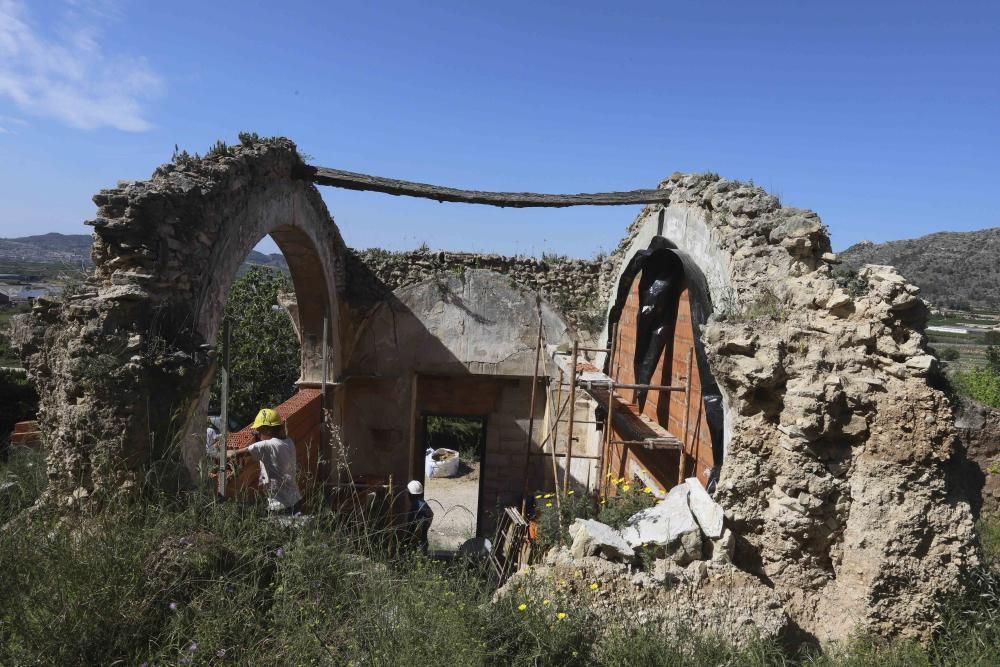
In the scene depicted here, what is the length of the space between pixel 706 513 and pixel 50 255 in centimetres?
518

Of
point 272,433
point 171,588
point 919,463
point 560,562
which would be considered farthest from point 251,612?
point 919,463

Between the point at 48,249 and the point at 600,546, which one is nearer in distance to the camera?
the point at 600,546

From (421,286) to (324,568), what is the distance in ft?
22.2

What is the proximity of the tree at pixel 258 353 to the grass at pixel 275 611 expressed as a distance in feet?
28.4

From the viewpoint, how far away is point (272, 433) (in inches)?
179

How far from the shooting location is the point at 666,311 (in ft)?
20.7

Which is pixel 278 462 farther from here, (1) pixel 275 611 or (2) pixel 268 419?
(1) pixel 275 611

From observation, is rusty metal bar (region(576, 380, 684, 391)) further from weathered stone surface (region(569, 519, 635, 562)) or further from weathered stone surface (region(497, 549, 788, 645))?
weathered stone surface (region(497, 549, 788, 645))

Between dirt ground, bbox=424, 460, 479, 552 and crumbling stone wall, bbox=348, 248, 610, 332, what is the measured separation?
3331mm

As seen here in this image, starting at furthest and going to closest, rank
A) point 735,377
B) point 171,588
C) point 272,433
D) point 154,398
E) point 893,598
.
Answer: point 272,433 → point 735,377 → point 154,398 → point 893,598 → point 171,588

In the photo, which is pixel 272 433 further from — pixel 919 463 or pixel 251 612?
pixel 919 463

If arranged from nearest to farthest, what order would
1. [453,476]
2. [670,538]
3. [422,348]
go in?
[670,538]
[422,348]
[453,476]

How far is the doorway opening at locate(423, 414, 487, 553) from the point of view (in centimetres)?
1003

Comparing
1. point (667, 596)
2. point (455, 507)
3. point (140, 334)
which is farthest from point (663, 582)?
point (455, 507)
